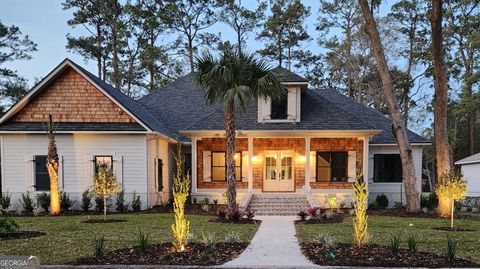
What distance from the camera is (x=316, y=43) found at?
1398 inches

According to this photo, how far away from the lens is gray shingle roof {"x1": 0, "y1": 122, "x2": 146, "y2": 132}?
1623 cm

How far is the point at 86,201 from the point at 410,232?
11.7 m

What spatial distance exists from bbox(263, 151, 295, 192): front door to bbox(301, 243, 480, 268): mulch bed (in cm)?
1053

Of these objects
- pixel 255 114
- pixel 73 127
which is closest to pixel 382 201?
pixel 255 114

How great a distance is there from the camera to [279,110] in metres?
18.5

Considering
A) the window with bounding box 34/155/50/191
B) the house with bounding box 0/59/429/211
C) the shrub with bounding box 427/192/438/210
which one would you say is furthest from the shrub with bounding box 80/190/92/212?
the shrub with bounding box 427/192/438/210

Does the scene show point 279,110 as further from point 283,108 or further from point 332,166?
point 332,166

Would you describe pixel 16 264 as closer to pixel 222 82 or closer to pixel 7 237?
pixel 7 237

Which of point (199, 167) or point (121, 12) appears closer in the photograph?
point (199, 167)

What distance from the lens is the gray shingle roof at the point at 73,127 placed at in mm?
16234

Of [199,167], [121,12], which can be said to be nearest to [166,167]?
[199,167]

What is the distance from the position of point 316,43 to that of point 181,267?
31.4 meters

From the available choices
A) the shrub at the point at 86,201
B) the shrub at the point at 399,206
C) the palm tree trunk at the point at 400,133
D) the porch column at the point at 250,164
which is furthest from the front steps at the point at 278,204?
the shrub at the point at 86,201

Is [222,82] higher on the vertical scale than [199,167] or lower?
higher
